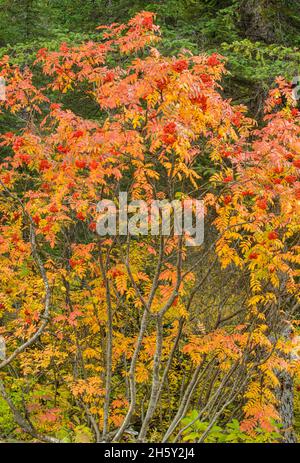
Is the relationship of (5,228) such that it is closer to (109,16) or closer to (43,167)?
(43,167)

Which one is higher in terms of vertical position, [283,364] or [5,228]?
[5,228]

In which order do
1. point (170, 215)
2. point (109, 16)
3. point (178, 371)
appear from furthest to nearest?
point (109, 16)
point (178, 371)
point (170, 215)

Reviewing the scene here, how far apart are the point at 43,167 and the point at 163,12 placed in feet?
20.9

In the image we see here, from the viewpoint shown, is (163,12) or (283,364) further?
(163,12)

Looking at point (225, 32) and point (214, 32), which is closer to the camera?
point (225, 32)

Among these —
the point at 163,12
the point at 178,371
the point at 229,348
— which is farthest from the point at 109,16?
the point at 229,348

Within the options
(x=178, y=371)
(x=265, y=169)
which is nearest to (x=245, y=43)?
(x=265, y=169)

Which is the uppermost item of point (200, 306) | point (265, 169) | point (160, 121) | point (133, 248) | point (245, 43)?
point (245, 43)

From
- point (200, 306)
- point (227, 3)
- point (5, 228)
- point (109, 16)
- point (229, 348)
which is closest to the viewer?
point (229, 348)

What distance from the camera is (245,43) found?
28.6 feet

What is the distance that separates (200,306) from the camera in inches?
342

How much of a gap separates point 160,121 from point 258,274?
2232mm

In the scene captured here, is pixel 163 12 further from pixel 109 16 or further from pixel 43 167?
pixel 43 167

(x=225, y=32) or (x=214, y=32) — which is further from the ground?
(x=214, y=32)
